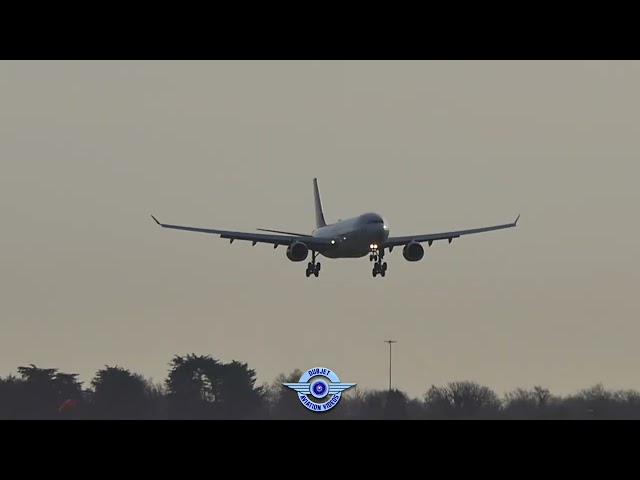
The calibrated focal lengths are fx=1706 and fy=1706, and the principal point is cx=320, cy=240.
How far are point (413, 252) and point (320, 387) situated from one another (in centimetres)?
2405

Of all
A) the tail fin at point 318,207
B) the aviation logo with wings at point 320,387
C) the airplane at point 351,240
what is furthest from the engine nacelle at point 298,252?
the tail fin at point 318,207

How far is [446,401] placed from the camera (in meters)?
115

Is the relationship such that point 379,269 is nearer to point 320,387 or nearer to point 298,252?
point 298,252

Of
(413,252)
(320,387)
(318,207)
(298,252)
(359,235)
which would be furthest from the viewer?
(318,207)

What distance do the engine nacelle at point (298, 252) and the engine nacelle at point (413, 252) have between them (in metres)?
7.20

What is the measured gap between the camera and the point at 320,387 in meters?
101

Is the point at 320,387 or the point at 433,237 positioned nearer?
the point at 320,387

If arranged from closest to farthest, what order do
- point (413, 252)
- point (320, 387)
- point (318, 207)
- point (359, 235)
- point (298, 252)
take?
1. point (320, 387)
2. point (359, 235)
3. point (298, 252)
4. point (413, 252)
5. point (318, 207)

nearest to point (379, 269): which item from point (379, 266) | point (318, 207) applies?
point (379, 266)

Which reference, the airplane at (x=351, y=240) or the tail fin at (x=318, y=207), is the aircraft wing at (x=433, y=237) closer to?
the airplane at (x=351, y=240)

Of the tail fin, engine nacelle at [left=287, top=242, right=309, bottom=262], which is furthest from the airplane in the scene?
the tail fin

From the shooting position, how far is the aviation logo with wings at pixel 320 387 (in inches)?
3885

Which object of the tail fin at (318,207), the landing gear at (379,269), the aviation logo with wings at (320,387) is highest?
the tail fin at (318,207)
